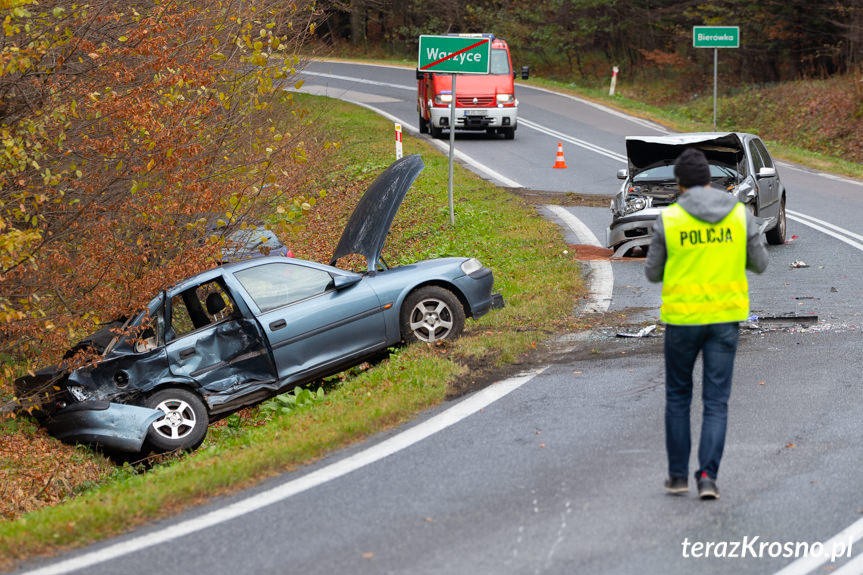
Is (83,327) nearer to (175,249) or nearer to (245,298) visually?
(175,249)

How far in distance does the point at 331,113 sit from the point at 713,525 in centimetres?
2913

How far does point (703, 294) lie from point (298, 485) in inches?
106

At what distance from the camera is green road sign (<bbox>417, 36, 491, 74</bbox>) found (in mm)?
15219

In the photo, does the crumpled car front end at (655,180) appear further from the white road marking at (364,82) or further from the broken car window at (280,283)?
the white road marking at (364,82)

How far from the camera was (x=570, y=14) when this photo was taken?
1960 inches

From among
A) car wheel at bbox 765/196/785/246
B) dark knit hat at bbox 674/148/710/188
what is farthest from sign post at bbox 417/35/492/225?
dark knit hat at bbox 674/148/710/188

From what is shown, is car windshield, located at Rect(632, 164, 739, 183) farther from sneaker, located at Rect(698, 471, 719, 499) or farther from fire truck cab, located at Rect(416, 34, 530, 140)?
fire truck cab, located at Rect(416, 34, 530, 140)

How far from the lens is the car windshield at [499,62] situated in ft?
96.9

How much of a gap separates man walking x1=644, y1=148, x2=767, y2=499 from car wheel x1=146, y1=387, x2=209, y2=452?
4.77m

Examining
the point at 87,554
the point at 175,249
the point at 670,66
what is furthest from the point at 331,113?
the point at 87,554

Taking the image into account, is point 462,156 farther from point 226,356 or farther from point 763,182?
point 226,356

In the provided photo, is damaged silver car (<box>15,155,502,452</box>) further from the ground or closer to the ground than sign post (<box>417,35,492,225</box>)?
closer to the ground

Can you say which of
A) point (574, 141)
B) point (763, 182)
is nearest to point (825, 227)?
point (763, 182)

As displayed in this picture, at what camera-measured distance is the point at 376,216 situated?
33.4ft
